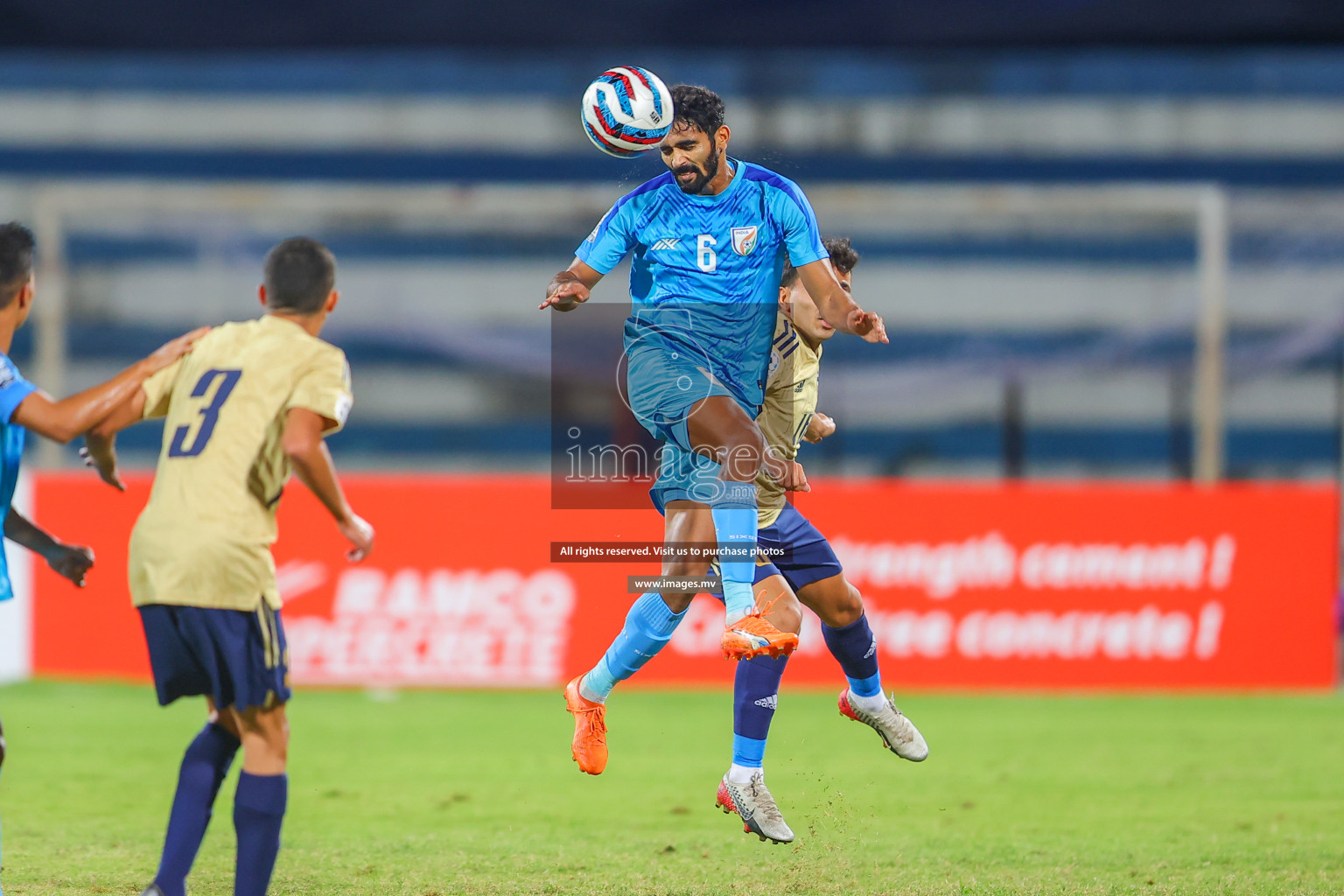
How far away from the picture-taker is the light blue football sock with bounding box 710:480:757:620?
560 centimetres

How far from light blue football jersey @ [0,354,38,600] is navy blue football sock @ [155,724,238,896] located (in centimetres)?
74

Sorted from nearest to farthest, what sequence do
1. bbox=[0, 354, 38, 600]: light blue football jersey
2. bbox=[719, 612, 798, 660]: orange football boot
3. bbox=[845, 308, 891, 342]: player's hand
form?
bbox=[0, 354, 38, 600]: light blue football jersey
bbox=[719, 612, 798, 660]: orange football boot
bbox=[845, 308, 891, 342]: player's hand

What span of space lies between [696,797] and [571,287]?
3.48 m

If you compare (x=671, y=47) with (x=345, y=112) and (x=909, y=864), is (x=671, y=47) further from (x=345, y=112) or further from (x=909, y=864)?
(x=909, y=864)

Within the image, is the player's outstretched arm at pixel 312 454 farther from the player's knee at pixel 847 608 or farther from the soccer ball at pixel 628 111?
the player's knee at pixel 847 608

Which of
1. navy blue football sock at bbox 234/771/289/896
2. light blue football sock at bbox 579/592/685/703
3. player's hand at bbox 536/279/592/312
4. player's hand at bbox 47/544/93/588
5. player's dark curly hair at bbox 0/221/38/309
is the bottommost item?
navy blue football sock at bbox 234/771/289/896

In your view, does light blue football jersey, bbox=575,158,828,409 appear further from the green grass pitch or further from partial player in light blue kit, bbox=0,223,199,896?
the green grass pitch

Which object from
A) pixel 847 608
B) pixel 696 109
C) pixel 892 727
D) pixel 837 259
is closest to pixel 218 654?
pixel 696 109

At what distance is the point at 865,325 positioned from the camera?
541 centimetres

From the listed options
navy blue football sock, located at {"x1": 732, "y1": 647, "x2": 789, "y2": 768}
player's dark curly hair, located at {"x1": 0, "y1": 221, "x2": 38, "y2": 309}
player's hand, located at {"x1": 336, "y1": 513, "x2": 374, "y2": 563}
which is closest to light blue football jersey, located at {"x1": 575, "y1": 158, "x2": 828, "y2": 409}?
navy blue football sock, located at {"x1": 732, "y1": 647, "x2": 789, "y2": 768}

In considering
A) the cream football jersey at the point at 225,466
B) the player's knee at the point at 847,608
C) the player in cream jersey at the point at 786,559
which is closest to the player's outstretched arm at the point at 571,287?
the player in cream jersey at the point at 786,559

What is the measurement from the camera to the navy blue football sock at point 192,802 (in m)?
4.46

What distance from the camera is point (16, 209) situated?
16156mm

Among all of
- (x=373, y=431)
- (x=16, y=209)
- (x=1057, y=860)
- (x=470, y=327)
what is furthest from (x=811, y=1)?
(x=1057, y=860)
